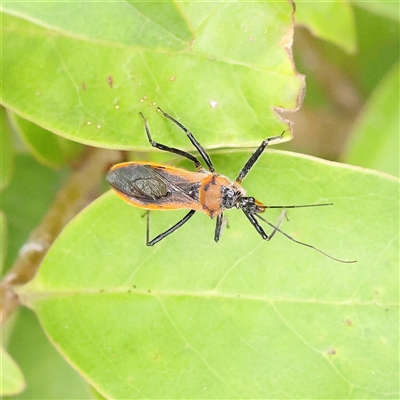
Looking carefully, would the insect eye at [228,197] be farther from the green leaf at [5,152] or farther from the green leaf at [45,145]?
the green leaf at [5,152]

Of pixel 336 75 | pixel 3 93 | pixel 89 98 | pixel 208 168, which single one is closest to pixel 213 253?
pixel 208 168

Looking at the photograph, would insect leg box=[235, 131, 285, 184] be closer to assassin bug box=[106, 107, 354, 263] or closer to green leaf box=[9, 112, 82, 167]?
assassin bug box=[106, 107, 354, 263]

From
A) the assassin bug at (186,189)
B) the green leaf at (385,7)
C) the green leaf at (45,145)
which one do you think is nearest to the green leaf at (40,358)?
the green leaf at (45,145)

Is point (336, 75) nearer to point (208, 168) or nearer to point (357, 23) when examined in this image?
point (357, 23)

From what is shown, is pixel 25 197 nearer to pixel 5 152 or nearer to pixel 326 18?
pixel 5 152

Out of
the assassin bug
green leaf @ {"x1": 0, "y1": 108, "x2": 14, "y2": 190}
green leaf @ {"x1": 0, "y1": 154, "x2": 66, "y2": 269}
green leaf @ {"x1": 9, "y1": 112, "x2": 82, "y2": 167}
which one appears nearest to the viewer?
the assassin bug

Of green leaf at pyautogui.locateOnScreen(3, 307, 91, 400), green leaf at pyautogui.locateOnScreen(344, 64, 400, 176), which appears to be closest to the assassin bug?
green leaf at pyautogui.locateOnScreen(344, 64, 400, 176)
